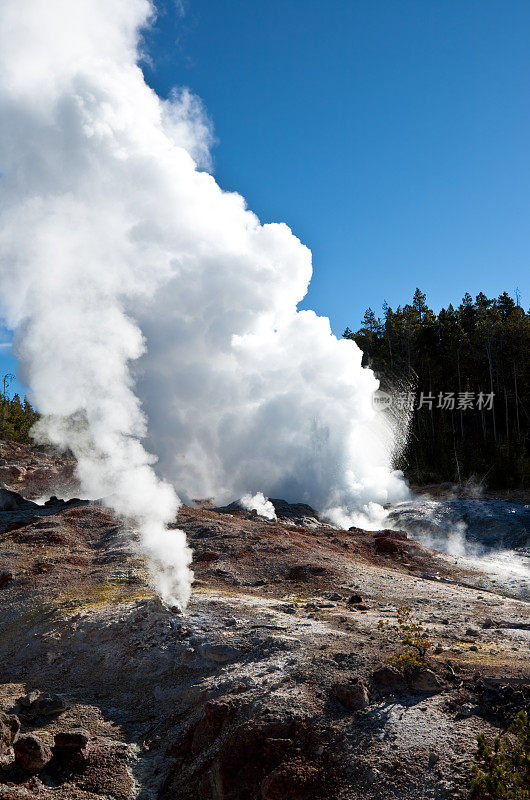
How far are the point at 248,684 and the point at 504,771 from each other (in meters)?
3.23

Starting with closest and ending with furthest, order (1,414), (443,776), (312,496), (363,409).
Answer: (443,776), (312,496), (363,409), (1,414)

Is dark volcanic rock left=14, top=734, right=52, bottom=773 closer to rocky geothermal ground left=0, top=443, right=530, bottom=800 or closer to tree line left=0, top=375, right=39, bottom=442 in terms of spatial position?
rocky geothermal ground left=0, top=443, right=530, bottom=800

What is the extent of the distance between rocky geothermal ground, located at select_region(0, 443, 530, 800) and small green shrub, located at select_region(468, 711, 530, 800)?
273 mm

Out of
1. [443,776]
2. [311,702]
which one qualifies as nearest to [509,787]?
[443,776]

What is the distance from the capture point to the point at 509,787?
181 inches

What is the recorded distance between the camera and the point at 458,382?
48.8m

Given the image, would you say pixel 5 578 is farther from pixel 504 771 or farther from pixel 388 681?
pixel 504 771

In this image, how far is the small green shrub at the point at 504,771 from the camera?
175 inches

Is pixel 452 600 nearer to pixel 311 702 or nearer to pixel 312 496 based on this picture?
pixel 311 702

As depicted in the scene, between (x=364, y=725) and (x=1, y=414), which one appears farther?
(x=1, y=414)

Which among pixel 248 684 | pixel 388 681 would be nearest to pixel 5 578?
pixel 248 684

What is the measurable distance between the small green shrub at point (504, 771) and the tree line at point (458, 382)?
1213 inches

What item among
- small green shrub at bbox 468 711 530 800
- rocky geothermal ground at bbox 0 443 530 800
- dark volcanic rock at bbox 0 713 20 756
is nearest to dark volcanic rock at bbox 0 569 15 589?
rocky geothermal ground at bbox 0 443 530 800

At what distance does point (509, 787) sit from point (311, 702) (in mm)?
2421
